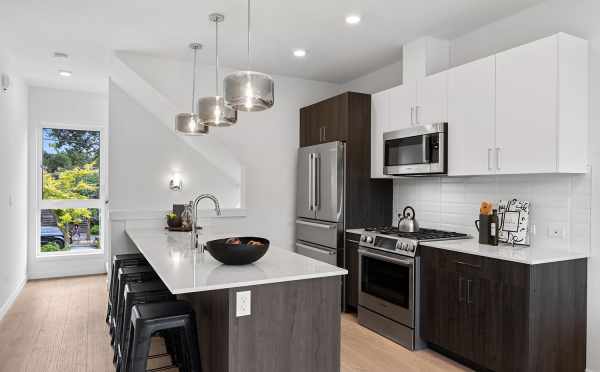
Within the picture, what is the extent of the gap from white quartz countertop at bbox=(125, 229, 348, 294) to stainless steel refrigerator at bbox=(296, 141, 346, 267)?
1.46 metres

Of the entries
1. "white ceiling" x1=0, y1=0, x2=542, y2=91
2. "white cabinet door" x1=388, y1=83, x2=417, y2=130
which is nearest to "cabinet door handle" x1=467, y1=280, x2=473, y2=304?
"white cabinet door" x1=388, y1=83, x2=417, y2=130

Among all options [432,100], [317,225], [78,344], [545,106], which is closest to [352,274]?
[317,225]

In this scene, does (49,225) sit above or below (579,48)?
below

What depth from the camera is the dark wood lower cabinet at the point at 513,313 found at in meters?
2.65

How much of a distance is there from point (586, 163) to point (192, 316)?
2.79 m

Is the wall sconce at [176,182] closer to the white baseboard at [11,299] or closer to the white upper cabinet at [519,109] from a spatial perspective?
the white baseboard at [11,299]

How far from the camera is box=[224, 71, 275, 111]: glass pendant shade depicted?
2180mm

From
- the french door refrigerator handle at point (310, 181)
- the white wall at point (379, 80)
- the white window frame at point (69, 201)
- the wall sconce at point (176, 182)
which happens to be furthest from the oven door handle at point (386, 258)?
the white window frame at point (69, 201)

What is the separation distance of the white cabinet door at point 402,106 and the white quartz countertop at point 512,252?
1.22m

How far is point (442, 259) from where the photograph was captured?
3232 mm

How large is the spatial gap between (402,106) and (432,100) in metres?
Result: 0.39

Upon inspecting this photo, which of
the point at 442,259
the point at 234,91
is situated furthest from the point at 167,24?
the point at 442,259

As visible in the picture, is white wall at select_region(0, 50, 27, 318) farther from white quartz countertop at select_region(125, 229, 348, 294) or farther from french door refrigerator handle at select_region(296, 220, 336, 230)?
french door refrigerator handle at select_region(296, 220, 336, 230)

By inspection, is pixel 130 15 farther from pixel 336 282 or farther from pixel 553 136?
pixel 553 136
